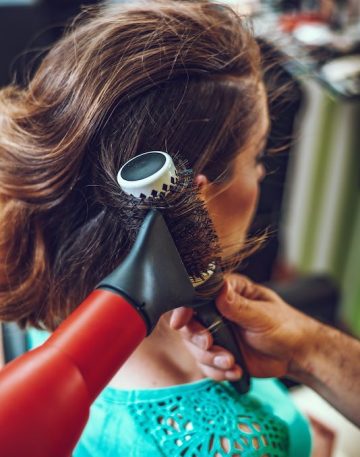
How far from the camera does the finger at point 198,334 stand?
700mm

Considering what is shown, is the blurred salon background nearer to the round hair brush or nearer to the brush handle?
the brush handle

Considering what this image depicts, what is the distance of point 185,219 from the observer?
551 mm

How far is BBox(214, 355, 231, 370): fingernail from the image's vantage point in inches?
28.2

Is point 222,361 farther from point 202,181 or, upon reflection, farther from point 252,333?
point 202,181

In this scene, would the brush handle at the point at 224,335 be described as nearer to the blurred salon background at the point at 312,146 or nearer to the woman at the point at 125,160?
the woman at the point at 125,160

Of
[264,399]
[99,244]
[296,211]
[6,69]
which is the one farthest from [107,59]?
[296,211]

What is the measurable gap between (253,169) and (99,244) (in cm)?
27

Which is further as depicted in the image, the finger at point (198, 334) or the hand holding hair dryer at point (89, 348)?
the finger at point (198, 334)

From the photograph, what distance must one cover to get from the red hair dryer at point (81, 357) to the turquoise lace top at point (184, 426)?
247mm

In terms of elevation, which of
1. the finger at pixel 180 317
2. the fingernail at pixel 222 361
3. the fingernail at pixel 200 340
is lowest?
the fingernail at pixel 222 361

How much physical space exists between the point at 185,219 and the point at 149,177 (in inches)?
2.9

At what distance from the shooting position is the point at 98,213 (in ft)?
2.10

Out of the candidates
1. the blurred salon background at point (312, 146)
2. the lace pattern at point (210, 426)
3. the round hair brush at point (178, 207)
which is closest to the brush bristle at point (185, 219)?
the round hair brush at point (178, 207)

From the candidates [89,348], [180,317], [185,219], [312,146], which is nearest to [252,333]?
[180,317]
